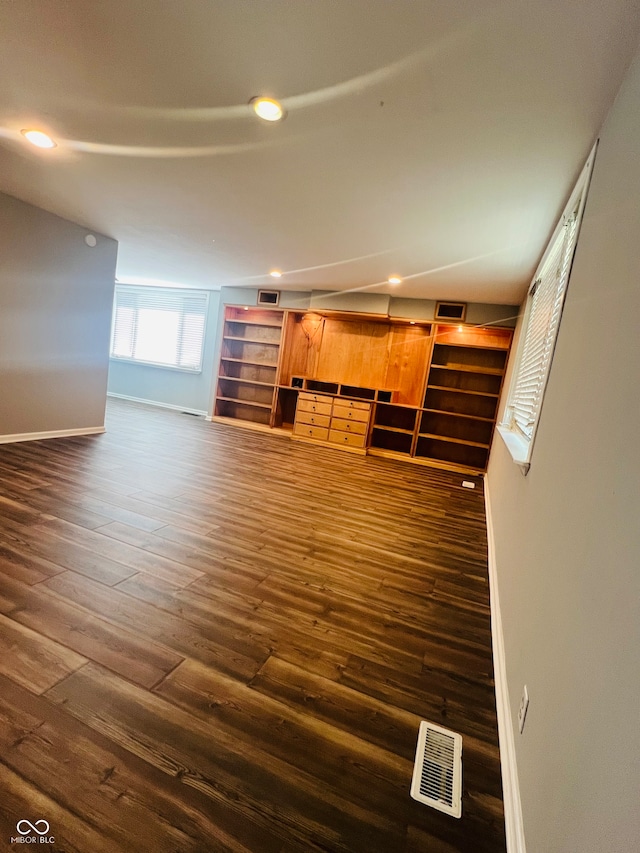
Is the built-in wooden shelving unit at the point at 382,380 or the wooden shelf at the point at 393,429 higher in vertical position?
the built-in wooden shelving unit at the point at 382,380

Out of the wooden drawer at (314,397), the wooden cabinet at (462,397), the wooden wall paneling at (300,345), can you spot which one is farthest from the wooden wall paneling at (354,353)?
the wooden cabinet at (462,397)

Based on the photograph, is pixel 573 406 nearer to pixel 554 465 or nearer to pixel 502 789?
pixel 554 465

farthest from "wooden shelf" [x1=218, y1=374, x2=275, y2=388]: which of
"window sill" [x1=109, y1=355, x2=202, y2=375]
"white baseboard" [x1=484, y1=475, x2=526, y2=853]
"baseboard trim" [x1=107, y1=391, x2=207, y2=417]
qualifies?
"white baseboard" [x1=484, y1=475, x2=526, y2=853]

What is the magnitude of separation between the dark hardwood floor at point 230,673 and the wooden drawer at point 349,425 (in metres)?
2.82

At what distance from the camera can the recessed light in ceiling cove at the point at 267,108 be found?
1.83 meters

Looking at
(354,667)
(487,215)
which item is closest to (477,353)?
(487,215)

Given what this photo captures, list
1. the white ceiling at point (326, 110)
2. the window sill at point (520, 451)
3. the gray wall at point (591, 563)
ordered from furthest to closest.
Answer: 1. the window sill at point (520, 451)
2. the white ceiling at point (326, 110)
3. the gray wall at point (591, 563)

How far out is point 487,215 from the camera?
2.80m

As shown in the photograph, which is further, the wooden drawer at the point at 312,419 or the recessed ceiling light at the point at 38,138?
the wooden drawer at the point at 312,419

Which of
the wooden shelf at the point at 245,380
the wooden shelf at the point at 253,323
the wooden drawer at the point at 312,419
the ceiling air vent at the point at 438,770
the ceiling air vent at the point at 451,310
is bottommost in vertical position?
the ceiling air vent at the point at 438,770

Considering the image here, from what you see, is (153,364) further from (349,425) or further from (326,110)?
A: (326,110)

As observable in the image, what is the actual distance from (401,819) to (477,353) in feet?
18.5

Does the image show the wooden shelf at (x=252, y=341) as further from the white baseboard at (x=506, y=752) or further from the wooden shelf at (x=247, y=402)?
the white baseboard at (x=506, y=752)

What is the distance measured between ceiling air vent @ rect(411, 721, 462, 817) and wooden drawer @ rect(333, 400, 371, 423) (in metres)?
4.79
